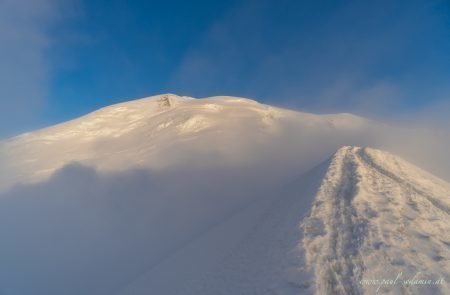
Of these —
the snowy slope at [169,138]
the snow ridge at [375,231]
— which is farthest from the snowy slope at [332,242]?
the snowy slope at [169,138]

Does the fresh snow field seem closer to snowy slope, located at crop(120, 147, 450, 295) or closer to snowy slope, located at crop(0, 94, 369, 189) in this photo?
snowy slope, located at crop(120, 147, 450, 295)

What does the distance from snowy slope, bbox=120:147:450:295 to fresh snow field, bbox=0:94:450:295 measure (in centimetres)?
5

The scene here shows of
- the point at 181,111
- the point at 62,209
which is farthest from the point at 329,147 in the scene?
the point at 62,209

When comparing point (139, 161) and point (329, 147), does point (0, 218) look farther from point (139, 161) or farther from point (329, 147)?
point (329, 147)

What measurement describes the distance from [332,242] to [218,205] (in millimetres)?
10782

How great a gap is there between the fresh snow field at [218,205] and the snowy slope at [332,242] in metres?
0.05

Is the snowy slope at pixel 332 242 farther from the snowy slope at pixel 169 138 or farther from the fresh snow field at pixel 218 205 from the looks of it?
the snowy slope at pixel 169 138

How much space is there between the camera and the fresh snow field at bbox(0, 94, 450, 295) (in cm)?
984

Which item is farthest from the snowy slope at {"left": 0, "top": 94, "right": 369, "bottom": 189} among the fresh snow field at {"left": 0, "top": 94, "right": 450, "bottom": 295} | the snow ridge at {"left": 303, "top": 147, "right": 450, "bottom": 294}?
the snow ridge at {"left": 303, "top": 147, "right": 450, "bottom": 294}

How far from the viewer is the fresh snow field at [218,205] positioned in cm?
984

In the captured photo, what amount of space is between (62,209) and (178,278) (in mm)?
13420

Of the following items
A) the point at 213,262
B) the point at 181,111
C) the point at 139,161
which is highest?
the point at 181,111

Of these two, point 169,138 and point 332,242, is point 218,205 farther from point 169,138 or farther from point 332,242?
point 169,138

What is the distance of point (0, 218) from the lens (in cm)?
2259
